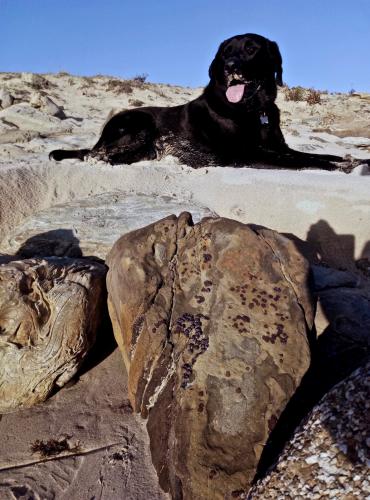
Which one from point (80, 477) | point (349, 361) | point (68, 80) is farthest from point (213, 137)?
point (68, 80)

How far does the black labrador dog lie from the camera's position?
17.0 feet

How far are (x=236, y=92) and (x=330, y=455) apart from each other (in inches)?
169

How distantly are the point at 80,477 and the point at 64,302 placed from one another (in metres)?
0.94

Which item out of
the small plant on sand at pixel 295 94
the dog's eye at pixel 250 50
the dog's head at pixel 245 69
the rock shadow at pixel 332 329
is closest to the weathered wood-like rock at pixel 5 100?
the dog's head at pixel 245 69

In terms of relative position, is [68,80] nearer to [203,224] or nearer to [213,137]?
[213,137]

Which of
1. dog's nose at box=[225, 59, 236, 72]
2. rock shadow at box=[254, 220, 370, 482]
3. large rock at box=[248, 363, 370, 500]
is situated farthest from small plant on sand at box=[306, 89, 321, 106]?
large rock at box=[248, 363, 370, 500]

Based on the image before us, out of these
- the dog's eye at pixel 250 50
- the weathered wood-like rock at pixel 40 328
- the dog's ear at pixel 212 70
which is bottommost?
the weathered wood-like rock at pixel 40 328

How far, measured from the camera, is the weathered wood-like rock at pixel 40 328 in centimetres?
262

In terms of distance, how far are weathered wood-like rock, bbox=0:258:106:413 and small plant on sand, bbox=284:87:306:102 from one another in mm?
10204

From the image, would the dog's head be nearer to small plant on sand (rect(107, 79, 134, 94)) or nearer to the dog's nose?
the dog's nose

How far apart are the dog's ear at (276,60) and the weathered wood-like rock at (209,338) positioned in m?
3.45

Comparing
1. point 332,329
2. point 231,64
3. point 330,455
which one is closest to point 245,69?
point 231,64

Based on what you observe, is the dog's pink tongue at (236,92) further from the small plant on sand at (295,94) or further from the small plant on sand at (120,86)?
the small plant on sand at (120,86)

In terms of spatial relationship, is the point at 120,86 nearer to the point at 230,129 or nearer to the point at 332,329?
the point at 230,129
